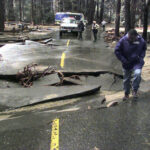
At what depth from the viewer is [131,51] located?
21.6 feet

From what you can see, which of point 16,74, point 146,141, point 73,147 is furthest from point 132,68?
point 16,74

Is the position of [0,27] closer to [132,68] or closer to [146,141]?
[132,68]

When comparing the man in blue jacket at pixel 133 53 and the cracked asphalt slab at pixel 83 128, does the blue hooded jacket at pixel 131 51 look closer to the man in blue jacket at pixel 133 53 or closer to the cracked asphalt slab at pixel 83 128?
the man in blue jacket at pixel 133 53

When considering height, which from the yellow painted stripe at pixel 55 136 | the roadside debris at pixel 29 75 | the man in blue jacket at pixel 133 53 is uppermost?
the man in blue jacket at pixel 133 53

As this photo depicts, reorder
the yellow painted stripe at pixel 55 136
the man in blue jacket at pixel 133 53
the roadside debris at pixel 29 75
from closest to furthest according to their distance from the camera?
the yellow painted stripe at pixel 55 136
the man in blue jacket at pixel 133 53
the roadside debris at pixel 29 75

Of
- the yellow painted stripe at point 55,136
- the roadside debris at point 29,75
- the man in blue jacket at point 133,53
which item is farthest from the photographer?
the roadside debris at point 29,75

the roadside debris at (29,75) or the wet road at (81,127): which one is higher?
the roadside debris at (29,75)

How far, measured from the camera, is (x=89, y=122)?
5473 millimetres

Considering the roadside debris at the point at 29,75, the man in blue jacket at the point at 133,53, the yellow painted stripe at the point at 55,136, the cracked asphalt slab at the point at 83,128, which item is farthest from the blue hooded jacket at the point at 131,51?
the roadside debris at the point at 29,75

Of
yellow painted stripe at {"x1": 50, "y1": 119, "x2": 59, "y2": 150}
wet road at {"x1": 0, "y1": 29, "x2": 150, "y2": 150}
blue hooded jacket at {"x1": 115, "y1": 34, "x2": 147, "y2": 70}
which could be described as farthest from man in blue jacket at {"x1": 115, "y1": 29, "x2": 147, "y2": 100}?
yellow painted stripe at {"x1": 50, "y1": 119, "x2": 59, "y2": 150}

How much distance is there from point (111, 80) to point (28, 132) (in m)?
5.34

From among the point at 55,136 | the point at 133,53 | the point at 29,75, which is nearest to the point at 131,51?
the point at 133,53

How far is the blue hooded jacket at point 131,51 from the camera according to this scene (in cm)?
651

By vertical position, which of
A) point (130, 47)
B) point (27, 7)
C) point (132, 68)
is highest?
point (27, 7)
